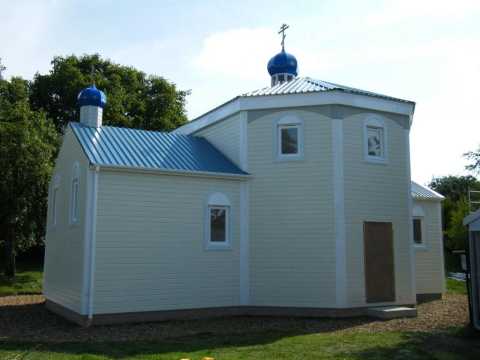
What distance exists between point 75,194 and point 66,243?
5.02 feet

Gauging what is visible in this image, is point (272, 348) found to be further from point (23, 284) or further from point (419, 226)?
point (23, 284)

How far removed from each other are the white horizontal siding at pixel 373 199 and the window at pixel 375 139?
7.2 inches

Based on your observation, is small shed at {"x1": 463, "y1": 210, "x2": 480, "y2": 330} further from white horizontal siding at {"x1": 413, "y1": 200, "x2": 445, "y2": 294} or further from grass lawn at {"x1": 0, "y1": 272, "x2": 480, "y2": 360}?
white horizontal siding at {"x1": 413, "y1": 200, "x2": 445, "y2": 294}

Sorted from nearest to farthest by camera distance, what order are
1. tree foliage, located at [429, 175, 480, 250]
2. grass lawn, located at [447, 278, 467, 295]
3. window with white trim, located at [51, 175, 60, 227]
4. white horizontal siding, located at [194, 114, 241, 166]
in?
white horizontal siding, located at [194, 114, 241, 166] → window with white trim, located at [51, 175, 60, 227] → grass lawn, located at [447, 278, 467, 295] → tree foliage, located at [429, 175, 480, 250]

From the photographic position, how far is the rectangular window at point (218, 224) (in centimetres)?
1499

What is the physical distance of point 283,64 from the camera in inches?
768

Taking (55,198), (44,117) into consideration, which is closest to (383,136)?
(55,198)

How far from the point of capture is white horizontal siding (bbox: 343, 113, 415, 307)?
14547mm

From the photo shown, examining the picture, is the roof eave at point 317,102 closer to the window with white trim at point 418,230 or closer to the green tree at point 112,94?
the window with white trim at point 418,230

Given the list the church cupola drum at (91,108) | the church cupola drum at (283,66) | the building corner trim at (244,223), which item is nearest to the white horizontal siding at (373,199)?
the building corner trim at (244,223)

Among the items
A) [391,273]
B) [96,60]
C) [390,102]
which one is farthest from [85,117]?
[96,60]

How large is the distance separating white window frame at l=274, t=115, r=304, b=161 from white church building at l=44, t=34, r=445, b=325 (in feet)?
0.14

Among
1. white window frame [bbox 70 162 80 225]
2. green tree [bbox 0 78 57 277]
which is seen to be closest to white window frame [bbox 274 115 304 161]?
white window frame [bbox 70 162 80 225]

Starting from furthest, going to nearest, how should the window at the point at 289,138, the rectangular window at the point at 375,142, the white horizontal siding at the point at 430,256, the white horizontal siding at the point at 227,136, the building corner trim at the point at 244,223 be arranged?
the white horizontal siding at the point at 430,256
the white horizontal siding at the point at 227,136
the rectangular window at the point at 375,142
the window at the point at 289,138
the building corner trim at the point at 244,223
